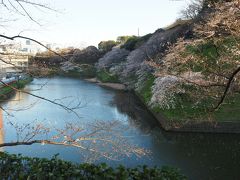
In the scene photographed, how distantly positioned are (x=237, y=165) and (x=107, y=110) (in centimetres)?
1409

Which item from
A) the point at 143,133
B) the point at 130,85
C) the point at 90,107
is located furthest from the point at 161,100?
the point at 130,85

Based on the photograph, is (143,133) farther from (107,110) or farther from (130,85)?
(130,85)

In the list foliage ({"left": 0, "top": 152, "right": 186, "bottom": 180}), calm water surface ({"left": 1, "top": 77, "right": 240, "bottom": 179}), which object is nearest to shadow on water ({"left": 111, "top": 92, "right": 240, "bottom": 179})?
calm water surface ({"left": 1, "top": 77, "right": 240, "bottom": 179})

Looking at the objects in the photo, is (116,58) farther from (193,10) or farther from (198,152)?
(198,152)

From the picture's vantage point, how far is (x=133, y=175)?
26.0 ft

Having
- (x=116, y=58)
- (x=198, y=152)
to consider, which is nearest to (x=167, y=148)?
(x=198, y=152)

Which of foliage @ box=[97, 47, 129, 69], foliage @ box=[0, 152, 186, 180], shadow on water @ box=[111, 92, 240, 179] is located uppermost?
foliage @ box=[97, 47, 129, 69]

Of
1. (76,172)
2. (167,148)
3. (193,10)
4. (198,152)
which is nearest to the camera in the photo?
(76,172)

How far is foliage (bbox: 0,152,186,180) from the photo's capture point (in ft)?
25.9

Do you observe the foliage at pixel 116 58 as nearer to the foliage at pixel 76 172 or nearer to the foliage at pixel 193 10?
the foliage at pixel 193 10

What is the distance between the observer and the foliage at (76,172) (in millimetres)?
7895

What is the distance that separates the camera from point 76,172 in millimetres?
7969

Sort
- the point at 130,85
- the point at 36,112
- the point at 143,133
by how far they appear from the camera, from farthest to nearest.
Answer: the point at 130,85 → the point at 36,112 → the point at 143,133

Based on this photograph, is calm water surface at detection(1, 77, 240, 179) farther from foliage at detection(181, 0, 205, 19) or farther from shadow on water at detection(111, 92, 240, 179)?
foliage at detection(181, 0, 205, 19)
